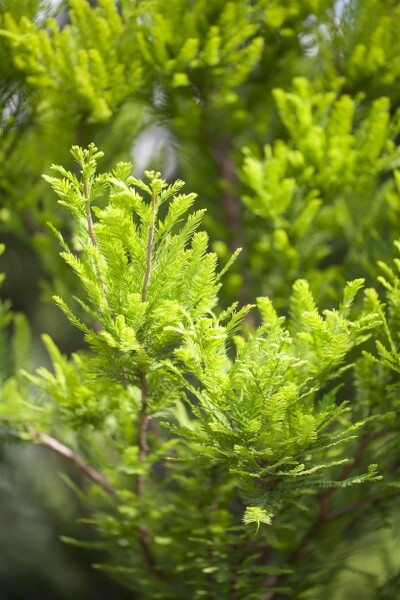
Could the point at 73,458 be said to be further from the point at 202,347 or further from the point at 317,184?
the point at 317,184

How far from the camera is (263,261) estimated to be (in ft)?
3.81

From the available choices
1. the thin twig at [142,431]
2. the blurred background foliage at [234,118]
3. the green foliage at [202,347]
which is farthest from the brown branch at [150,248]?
the blurred background foliage at [234,118]

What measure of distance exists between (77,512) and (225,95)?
1.29m

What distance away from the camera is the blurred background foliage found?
949mm

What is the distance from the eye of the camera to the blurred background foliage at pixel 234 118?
0.95 metres

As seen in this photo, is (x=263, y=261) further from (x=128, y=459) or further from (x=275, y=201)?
(x=128, y=459)

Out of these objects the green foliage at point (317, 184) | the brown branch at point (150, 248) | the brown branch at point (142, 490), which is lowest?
the brown branch at point (142, 490)

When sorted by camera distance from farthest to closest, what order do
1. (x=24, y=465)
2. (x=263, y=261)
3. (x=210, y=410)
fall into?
(x=24, y=465), (x=263, y=261), (x=210, y=410)

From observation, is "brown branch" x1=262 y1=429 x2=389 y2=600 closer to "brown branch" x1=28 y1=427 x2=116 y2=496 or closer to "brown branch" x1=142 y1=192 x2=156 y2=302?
"brown branch" x1=28 y1=427 x2=116 y2=496

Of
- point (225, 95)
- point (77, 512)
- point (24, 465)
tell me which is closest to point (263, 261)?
point (225, 95)

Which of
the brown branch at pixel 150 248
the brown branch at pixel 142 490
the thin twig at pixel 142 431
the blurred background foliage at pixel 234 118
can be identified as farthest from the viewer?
the blurred background foliage at pixel 234 118

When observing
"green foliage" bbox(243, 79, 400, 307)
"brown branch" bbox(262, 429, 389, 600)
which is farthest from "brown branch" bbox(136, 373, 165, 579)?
"green foliage" bbox(243, 79, 400, 307)

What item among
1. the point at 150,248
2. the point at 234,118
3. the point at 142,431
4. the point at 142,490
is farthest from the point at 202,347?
the point at 234,118

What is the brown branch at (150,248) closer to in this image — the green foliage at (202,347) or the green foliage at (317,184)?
the green foliage at (202,347)
